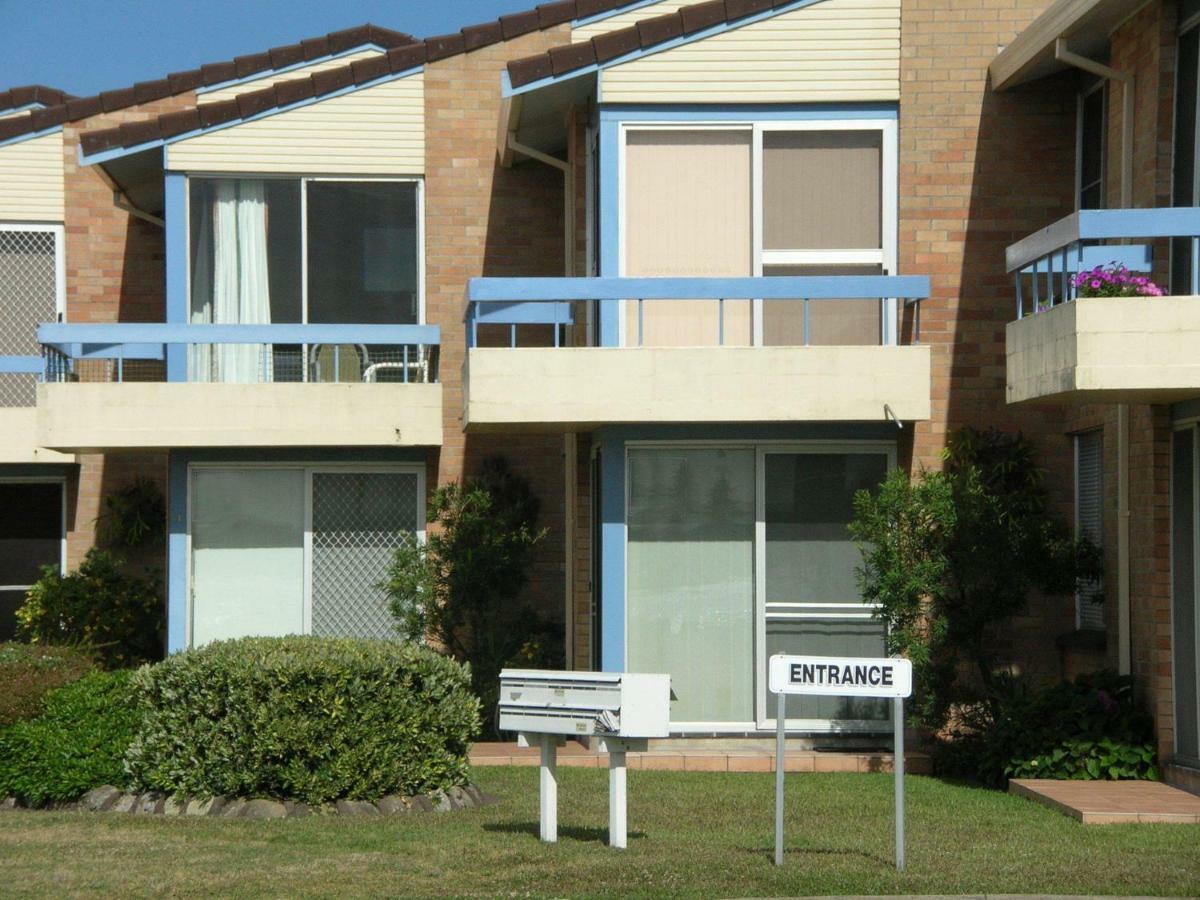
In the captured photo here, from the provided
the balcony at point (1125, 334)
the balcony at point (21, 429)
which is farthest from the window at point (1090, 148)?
the balcony at point (21, 429)

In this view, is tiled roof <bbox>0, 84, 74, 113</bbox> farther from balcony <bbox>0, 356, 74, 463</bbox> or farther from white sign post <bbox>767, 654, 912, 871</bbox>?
white sign post <bbox>767, 654, 912, 871</bbox>

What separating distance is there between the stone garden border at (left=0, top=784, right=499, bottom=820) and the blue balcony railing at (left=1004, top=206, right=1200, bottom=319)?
5.40 metres

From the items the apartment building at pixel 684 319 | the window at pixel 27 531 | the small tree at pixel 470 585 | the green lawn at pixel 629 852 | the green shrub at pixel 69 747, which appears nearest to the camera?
the green lawn at pixel 629 852

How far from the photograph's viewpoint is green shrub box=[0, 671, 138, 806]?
12.5m

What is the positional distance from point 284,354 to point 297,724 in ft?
21.3

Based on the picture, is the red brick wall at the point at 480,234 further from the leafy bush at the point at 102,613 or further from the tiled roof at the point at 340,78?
the leafy bush at the point at 102,613

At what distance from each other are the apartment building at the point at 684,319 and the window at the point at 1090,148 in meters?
0.05

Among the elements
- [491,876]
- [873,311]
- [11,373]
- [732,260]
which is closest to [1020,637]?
[873,311]

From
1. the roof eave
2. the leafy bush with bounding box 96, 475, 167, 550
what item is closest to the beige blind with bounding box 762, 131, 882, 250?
the roof eave

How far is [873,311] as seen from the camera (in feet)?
50.4

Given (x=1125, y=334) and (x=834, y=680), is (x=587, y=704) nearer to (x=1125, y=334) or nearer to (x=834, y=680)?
(x=834, y=680)

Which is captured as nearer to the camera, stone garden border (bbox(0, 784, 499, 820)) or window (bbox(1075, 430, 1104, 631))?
stone garden border (bbox(0, 784, 499, 820))

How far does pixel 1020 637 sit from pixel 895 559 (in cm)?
170

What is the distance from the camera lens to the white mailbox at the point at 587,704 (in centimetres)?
1023
